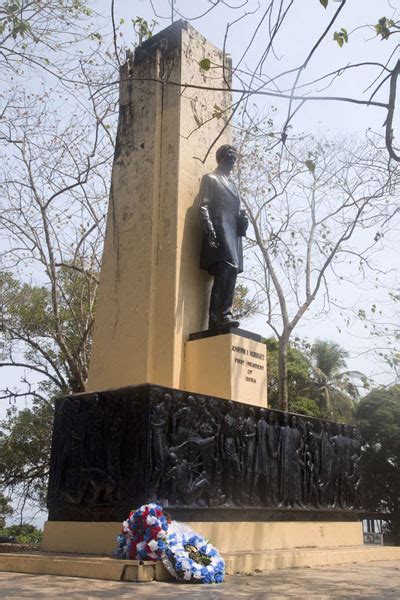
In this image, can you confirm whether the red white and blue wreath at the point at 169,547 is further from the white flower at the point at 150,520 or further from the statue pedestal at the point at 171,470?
the statue pedestal at the point at 171,470

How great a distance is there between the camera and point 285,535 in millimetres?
6645

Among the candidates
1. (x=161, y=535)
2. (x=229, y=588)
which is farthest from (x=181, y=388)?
(x=229, y=588)

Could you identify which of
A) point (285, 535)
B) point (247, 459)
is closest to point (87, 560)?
point (247, 459)

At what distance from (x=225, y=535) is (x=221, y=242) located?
123 inches

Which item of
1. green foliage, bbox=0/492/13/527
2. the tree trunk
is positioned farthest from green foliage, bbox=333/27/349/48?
green foliage, bbox=0/492/13/527

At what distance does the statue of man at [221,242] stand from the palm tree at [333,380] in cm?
1814

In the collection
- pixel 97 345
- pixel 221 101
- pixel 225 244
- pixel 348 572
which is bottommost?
pixel 348 572

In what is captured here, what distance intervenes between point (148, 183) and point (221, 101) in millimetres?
1786

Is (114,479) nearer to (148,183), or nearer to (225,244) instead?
(225,244)

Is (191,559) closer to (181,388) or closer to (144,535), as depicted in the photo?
(144,535)

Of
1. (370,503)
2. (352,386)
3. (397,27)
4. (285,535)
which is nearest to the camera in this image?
(397,27)

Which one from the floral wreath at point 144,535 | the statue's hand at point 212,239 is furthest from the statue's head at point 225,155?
the floral wreath at point 144,535

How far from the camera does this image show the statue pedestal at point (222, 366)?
6.79 metres

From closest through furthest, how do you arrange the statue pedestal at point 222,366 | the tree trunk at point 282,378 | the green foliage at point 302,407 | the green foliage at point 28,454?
the statue pedestal at point 222,366 → the tree trunk at point 282,378 → the green foliage at point 28,454 → the green foliage at point 302,407
